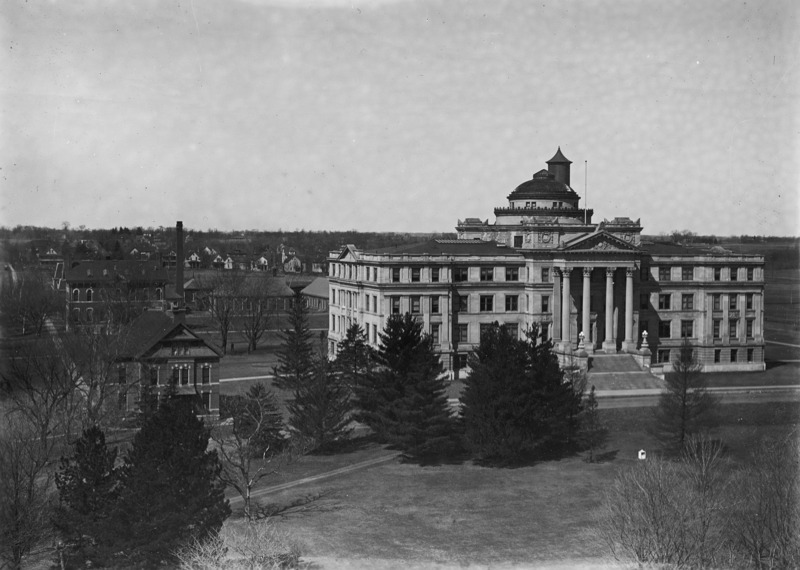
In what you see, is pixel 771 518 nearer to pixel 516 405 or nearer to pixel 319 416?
pixel 516 405

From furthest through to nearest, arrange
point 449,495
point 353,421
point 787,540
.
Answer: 1. point 353,421
2. point 449,495
3. point 787,540

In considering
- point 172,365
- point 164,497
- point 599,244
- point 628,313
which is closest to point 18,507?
point 164,497

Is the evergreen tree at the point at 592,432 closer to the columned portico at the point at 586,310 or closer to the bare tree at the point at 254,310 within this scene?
the columned portico at the point at 586,310

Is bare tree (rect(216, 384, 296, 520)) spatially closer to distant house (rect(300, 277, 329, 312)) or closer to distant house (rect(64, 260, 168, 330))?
distant house (rect(64, 260, 168, 330))

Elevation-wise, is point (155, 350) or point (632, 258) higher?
point (632, 258)

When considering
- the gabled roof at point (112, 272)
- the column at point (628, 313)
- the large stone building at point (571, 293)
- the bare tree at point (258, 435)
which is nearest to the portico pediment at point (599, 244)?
the large stone building at point (571, 293)

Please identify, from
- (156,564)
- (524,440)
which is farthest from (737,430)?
(156,564)

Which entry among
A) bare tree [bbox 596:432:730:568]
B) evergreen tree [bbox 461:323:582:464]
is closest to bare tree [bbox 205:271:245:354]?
evergreen tree [bbox 461:323:582:464]

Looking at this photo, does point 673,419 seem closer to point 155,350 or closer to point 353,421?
point 353,421
